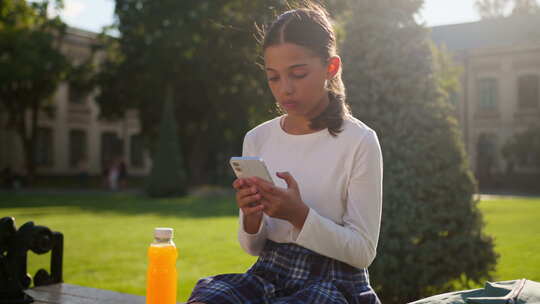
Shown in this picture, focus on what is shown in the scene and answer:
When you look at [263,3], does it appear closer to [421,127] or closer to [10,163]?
[421,127]

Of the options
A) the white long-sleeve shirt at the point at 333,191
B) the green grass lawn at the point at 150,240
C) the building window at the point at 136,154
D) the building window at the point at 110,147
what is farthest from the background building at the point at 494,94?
the white long-sleeve shirt at the point at 333,191

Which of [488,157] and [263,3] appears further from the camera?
[488,157]

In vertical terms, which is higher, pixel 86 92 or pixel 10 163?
pixel 86 92

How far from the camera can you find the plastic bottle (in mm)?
2395

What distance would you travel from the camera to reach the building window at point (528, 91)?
36.0 meters

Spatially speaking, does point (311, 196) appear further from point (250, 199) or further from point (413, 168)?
point (413, 168)

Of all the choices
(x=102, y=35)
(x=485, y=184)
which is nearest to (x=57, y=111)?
(x=102, y=35)

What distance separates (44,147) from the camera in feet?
137

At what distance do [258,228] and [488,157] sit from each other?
124ft

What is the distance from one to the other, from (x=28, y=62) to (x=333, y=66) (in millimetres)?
30488

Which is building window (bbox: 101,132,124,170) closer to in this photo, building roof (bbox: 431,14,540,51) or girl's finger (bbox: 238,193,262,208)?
building roof (bbox: 431,14,540,51)

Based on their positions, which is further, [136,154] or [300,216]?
[136,154]

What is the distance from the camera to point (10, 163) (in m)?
38.7

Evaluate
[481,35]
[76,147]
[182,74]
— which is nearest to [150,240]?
[182,74]
